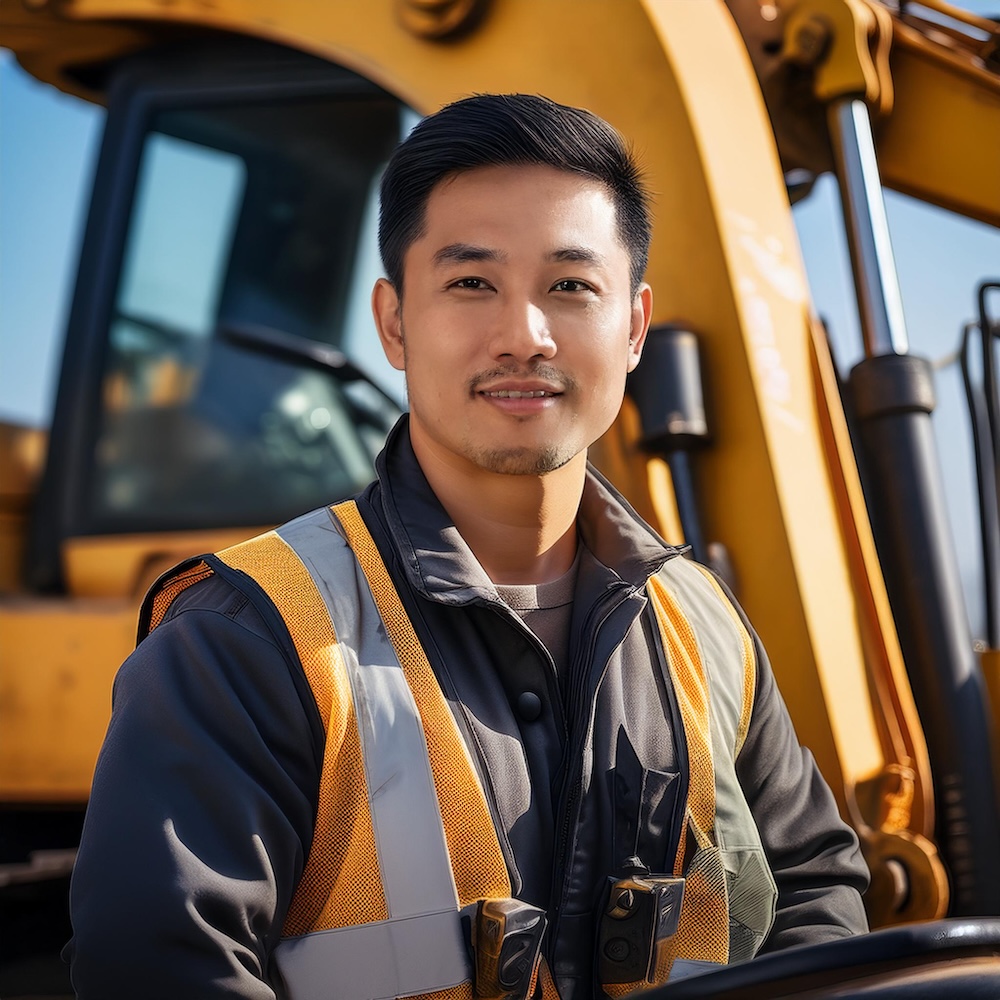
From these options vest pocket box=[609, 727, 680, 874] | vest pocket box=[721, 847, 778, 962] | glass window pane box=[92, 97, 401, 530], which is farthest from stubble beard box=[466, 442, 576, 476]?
glass window pane box=[92, 97, 401, 530]

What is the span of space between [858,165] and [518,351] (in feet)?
4.29

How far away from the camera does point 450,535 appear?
1.38 metres

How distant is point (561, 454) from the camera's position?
143 cm

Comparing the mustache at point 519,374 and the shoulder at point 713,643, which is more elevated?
the mustache at point 519,374

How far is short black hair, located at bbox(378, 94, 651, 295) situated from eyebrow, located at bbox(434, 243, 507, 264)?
3.5 inches

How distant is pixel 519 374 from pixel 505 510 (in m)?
0.19

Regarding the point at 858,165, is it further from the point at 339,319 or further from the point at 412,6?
the point at 339,319

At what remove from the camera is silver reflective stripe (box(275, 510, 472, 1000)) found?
1175mm

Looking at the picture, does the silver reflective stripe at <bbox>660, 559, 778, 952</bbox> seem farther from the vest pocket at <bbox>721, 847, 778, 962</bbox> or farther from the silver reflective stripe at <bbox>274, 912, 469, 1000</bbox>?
the silver reflective stripe at <bbox>274, 912, 469, 1000</bbox>

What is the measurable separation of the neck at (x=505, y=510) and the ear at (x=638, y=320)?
0.22 metres

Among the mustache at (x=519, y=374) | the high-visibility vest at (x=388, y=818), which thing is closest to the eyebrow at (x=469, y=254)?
the mustache at (x=519, y=374)

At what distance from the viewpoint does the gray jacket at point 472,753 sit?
1.07 meters

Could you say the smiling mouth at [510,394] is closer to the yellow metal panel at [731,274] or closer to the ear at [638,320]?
the ear at [638,320]

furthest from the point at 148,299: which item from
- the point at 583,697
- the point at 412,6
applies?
the point at 583,697
